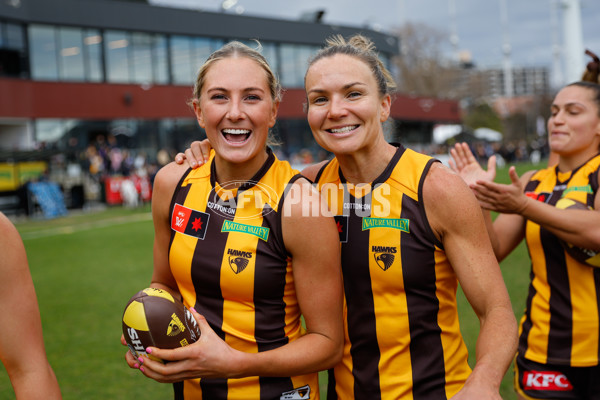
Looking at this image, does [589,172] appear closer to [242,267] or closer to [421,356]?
[421,356]

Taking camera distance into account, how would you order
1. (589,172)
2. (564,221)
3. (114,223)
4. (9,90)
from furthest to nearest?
1. (9,90)
2. (114,223)
3. (589,172)
4. (564,221)

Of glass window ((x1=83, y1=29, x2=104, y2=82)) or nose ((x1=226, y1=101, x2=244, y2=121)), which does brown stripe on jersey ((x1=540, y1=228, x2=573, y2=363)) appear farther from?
glass window ((x1=83, y1=29, x2=104, y2=82))

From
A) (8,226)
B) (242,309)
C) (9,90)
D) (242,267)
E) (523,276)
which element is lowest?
(523,276)

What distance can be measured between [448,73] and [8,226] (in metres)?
68.3

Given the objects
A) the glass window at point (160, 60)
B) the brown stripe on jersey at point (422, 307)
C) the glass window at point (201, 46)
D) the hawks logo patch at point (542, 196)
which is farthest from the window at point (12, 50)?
the brown stripe on jersey at point (422, 307)

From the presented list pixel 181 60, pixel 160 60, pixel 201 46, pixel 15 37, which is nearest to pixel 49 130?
pixel 15 37

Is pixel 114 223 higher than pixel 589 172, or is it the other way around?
pixel 589 172

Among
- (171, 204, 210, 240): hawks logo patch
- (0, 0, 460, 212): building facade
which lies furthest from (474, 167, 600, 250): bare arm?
(0, 0, 460, 212): building facade

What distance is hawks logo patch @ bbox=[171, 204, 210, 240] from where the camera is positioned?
2.35 meters

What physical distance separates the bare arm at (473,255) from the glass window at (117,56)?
100.0 feet

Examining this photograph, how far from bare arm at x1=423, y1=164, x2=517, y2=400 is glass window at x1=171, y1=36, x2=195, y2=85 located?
3216 cm

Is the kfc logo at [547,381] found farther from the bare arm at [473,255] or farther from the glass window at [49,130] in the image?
the glass window at [49,130]

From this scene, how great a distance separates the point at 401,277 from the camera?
2223 mm

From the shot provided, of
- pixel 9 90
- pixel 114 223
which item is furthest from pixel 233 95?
pixel 9 90
